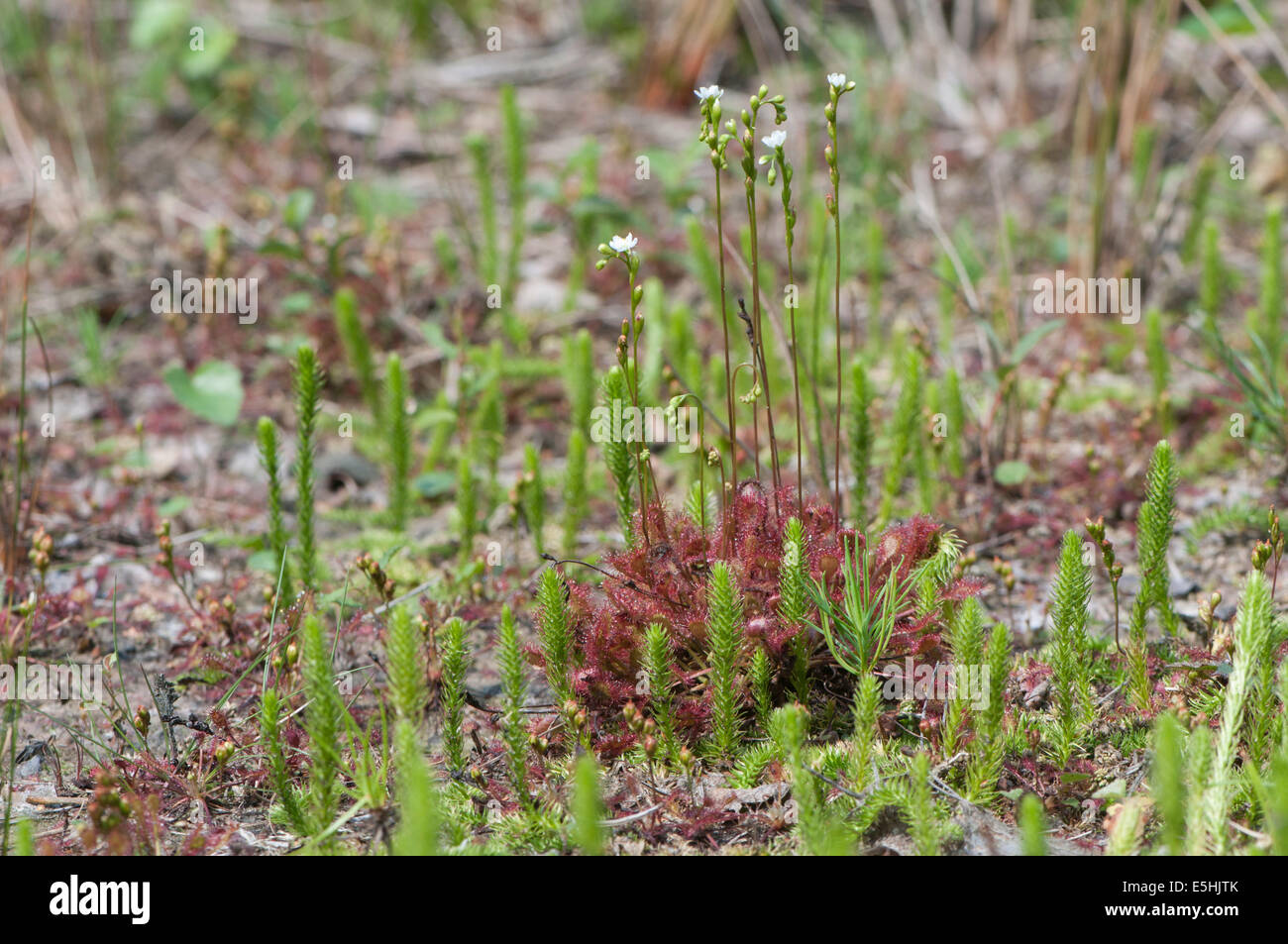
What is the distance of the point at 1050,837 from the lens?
229cm

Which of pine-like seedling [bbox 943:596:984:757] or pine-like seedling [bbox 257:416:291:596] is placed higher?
pine-like seedling [bbox 257:416:291:596]

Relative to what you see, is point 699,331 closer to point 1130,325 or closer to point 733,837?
point 1130,325

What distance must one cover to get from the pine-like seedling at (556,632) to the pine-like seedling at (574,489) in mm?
822

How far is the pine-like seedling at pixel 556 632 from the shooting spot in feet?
7.94

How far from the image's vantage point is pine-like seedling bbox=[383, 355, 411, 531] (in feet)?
11.4

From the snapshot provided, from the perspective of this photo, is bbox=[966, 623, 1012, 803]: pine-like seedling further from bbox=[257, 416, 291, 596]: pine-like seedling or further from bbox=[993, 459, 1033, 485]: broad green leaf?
bbox=[257, 416, 291, 596]: pine-like seedling

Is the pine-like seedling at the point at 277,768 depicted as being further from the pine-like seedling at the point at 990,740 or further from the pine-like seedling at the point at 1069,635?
the pine-like seedling at the point at 1069,635

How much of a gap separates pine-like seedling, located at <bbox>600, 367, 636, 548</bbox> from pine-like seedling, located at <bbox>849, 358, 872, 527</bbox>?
2.34ft

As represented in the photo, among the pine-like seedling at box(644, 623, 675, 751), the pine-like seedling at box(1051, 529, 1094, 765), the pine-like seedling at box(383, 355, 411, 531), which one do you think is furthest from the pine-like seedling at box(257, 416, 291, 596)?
the pine-like seedling at box(1051, 529, 1094, 765)

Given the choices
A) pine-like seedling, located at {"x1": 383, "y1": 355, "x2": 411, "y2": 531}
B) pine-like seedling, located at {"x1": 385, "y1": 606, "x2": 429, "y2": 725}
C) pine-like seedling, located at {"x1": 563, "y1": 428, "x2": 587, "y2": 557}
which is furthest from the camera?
pine-like seedling, located at {"x1": 383, "y1": 355, "x2": 411, "y2": 531}

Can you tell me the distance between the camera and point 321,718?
2.13 metres

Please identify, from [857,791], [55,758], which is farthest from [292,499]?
[857,791]

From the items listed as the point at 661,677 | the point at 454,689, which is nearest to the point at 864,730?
the point at 661,677

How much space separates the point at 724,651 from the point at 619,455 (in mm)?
639
